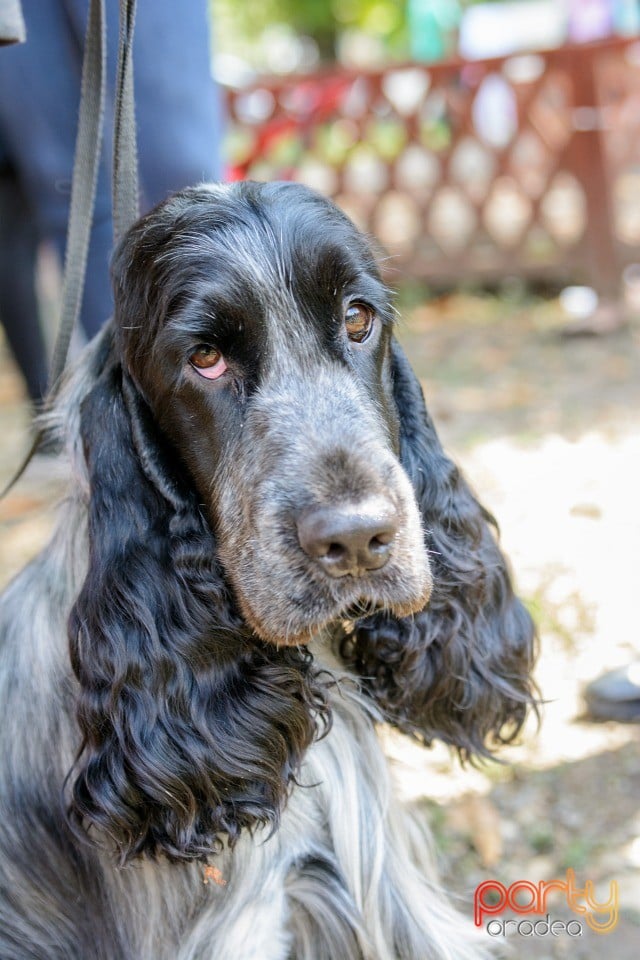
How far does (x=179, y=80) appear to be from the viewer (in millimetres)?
3246

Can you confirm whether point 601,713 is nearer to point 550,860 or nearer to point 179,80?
point 550,860

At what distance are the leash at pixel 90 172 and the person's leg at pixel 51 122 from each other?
2.36 feet

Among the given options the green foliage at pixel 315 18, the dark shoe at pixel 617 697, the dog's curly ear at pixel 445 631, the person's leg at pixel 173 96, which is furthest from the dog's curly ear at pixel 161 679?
the green foliage at pixel 315 18

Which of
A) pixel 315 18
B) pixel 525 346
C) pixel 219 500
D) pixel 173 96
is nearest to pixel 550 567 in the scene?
pixel 173 96

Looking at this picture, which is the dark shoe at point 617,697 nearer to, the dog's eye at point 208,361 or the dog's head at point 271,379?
the dog's head at point 271,379

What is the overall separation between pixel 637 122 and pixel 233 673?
279 inches

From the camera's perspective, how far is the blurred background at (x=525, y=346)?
318 centimetres

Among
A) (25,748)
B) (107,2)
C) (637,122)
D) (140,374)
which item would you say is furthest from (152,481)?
(637,122)

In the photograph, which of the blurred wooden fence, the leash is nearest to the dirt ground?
the leash

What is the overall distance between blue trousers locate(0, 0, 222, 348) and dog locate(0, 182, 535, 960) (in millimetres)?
1012

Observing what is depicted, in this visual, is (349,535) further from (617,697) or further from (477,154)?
(477,154)

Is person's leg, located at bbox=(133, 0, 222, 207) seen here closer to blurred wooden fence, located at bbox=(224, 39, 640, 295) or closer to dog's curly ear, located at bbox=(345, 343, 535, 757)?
dog's curly ear, located at bbox=(345, 343, 535, 757)

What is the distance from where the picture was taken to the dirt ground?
9.90 feet

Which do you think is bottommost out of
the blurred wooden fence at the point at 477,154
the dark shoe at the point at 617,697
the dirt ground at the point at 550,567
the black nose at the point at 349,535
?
the dirt ground at the point at 550,567
